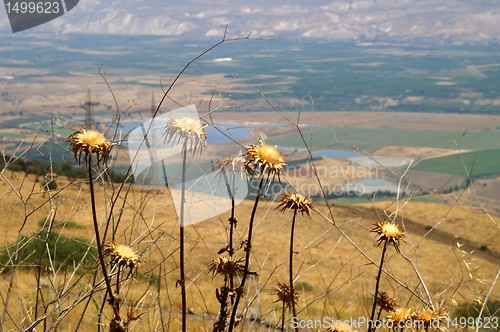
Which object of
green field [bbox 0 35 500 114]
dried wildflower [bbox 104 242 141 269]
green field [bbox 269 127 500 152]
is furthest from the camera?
green field [bbox 0 35 500 114]

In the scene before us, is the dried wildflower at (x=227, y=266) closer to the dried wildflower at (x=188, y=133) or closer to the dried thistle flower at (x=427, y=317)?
the dried wildflower at (x=188, y=133)

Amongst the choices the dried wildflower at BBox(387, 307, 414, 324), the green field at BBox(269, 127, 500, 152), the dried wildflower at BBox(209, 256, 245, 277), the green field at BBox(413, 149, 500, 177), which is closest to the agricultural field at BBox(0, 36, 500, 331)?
the dried wildflower at BBox(209, 256, 245, 277)

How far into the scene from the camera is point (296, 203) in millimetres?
1719

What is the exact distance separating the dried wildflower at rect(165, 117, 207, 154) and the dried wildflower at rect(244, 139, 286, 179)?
4.9 inches

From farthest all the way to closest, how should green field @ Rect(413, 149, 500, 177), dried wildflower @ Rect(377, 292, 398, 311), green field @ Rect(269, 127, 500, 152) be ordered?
green field @ Rect(269, 127, 500, 152) → green field @ Rect(413, 149, 500, 177) → dried wildflower @ Rect(377, 292, 398, 311)

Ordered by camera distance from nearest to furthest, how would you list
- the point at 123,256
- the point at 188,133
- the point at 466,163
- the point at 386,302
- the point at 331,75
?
the point at 123,256, the point at 188,133, the point at 386,302, the point at 466,163, the point at 331,75

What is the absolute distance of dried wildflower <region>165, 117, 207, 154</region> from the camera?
5.35ft

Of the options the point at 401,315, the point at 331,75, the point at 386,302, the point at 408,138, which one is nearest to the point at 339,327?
the point at 401,315

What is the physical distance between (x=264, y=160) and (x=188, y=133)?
20 centimetres

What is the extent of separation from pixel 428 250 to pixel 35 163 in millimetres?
21469

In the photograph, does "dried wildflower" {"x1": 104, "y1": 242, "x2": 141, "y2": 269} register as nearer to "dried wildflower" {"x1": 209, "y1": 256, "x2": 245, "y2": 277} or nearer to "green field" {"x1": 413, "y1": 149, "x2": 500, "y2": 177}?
"dried wildflower" {"x1": 209, "y1": 256, "x2": 245, "y2": 277}

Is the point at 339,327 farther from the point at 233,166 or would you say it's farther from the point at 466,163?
the point at 466,163

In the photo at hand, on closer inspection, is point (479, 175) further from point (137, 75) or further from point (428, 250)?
point (137, 75)

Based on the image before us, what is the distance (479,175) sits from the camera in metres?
68.6
